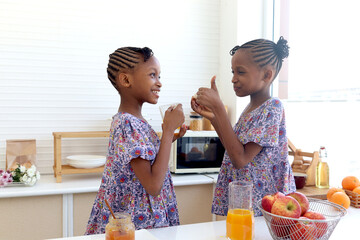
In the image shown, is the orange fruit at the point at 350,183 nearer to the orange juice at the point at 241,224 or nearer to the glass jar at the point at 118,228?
the orange juice at the point at 241,224

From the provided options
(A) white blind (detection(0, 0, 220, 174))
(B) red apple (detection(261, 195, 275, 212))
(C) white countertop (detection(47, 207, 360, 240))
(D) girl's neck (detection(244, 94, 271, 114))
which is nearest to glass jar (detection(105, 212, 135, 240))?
(C) white countertop (detection(47, 207, 360, 240))

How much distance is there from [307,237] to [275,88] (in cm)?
184

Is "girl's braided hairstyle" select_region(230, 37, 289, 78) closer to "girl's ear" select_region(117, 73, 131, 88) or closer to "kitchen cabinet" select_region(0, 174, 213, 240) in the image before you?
"girl's ear" select_region(117, 73, 131, 88)

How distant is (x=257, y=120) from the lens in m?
1.32

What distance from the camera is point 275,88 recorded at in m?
2.68

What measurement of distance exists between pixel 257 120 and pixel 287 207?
40 cm

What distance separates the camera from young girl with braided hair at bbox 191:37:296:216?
1.30 m

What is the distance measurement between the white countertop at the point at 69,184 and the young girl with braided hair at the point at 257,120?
0.94 metres

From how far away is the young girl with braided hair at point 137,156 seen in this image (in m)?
1.22

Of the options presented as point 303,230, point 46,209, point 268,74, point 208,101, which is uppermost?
point 268,74

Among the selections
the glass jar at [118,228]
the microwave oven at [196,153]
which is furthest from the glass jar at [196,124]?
the glass jar at [118,228]

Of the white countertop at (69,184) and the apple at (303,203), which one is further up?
the apple at (303,203)

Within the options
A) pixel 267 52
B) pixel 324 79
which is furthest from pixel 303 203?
pixel 324 79

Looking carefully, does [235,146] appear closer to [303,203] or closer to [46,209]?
[303,203]
